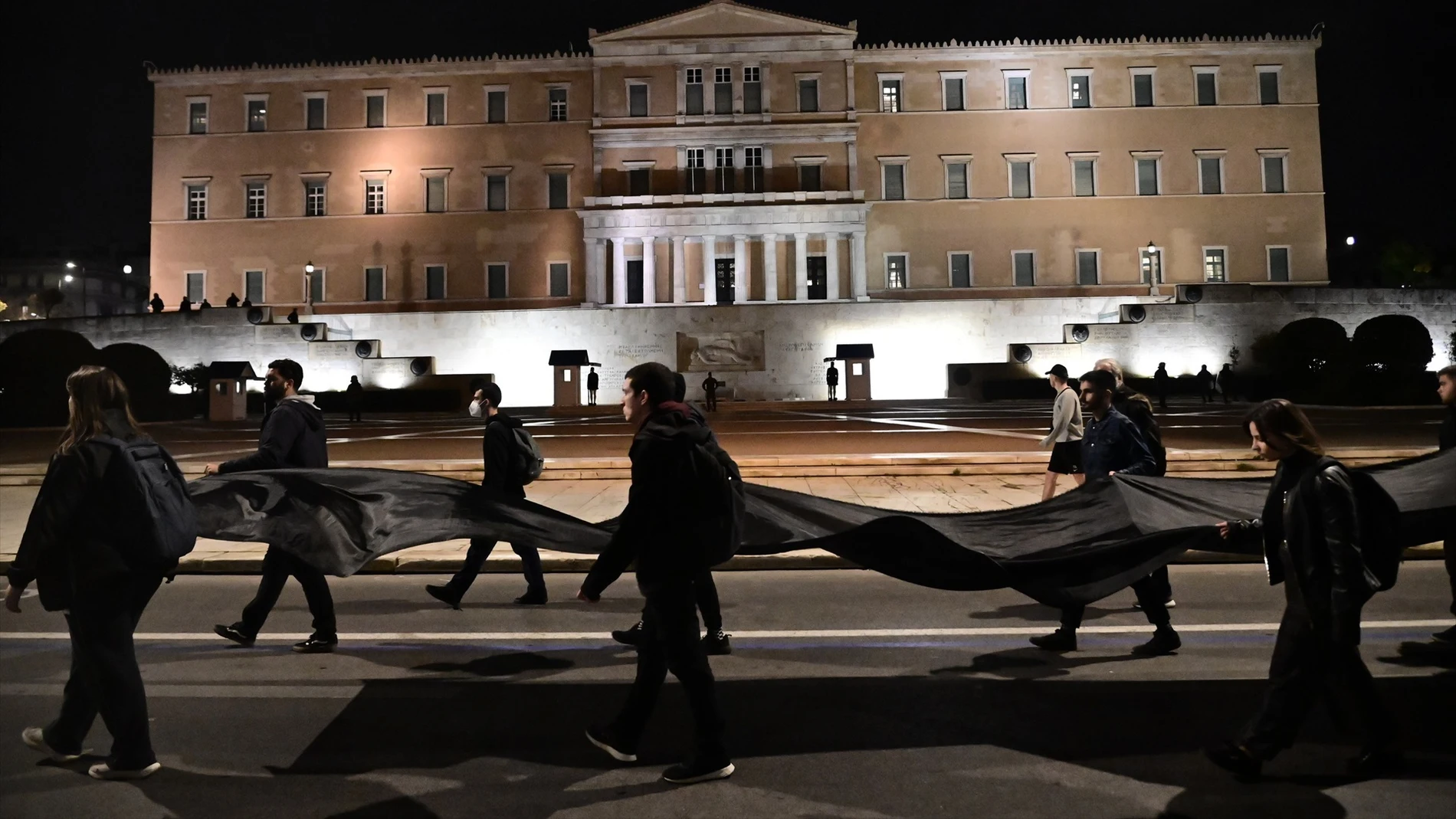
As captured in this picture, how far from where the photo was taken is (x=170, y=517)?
169 inches

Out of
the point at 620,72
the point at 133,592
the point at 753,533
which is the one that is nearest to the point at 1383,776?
the point at 753,533

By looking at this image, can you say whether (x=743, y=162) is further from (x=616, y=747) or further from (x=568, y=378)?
(x=616, y=747)

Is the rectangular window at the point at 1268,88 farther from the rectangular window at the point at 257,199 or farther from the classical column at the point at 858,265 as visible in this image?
the rectangular window at the point at 257,199

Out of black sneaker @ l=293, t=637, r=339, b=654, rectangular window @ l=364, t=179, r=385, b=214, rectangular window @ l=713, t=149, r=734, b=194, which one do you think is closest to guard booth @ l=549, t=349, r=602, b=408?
rectangular window @ l=713, t=149, r=734, b=194

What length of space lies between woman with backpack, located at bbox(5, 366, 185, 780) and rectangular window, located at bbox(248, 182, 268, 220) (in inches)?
2104

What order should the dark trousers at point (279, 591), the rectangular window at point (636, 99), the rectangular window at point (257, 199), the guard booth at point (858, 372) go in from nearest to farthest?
the dark trousers at point (279, 591), the guard booth at point (858, 372), the rectangular window at point (636, 99), the rectangular window at point (257, 199)

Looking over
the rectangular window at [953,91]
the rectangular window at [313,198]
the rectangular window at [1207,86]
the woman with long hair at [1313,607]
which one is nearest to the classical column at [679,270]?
the rectangular window at [953,91]

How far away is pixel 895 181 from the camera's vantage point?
50.8m

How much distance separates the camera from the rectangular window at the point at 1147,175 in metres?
50.2

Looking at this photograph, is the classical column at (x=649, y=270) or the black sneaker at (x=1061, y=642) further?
the classical column at (x=649, y=270)

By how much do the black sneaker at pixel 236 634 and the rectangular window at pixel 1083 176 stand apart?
50148mm

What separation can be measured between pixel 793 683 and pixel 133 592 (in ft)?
10.8

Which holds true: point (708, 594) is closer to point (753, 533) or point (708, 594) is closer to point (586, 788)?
point (753, 533)

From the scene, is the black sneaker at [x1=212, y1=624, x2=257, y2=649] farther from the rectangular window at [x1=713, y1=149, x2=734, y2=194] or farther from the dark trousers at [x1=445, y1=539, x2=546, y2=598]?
the rectangular window at [x1=713, y1=149, x2=734, y2=194]
